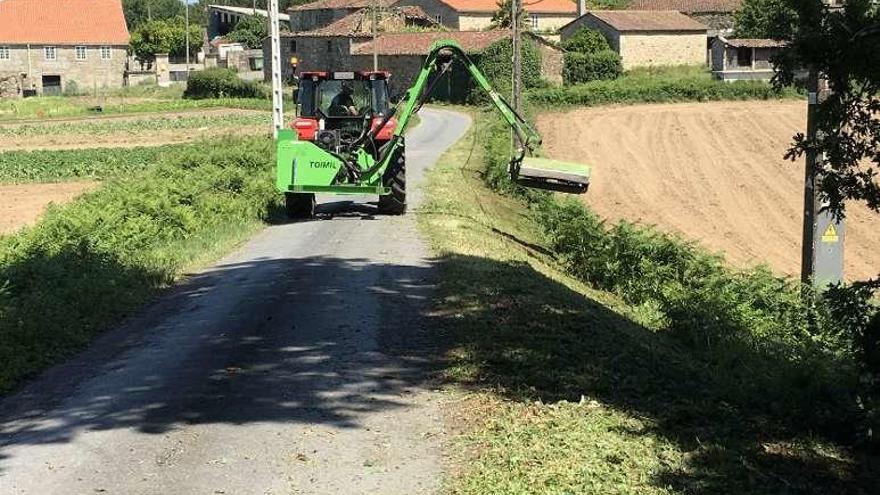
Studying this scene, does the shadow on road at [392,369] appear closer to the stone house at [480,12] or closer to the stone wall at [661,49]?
Result: the stone wall at [661,49]

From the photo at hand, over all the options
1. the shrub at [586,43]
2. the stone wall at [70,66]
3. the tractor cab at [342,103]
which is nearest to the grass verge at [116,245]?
the tractor cab at [342,103]

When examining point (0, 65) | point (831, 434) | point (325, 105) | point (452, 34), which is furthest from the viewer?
point (0, 65)

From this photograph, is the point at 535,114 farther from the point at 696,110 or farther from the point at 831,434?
the point at 831,434

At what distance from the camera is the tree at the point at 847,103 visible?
24.8ft

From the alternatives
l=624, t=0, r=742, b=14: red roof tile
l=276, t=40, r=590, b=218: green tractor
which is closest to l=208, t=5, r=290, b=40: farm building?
l=624, t=0, r=742, b=14: red roof tile

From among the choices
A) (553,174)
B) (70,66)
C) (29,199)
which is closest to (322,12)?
(70,66)

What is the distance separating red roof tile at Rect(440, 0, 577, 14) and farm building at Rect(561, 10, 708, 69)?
13.5m

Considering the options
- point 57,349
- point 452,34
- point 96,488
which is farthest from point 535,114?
point 96,488

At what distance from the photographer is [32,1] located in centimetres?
9981

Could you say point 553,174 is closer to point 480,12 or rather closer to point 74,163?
point 74,163

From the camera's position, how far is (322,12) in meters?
102

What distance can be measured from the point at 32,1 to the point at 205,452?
331 feet

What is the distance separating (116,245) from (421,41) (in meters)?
59.1

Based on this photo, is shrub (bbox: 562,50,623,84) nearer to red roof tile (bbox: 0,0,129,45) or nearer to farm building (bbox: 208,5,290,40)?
red roof tile (bbox: 0,0,129,45)
